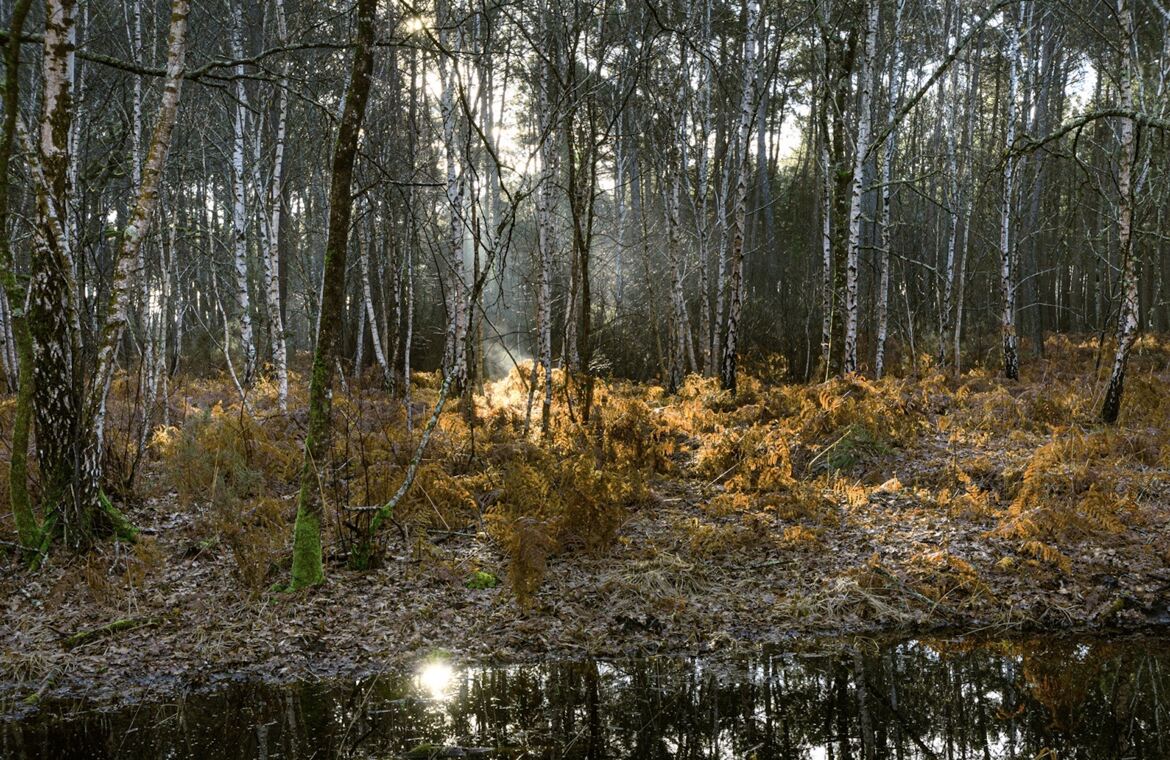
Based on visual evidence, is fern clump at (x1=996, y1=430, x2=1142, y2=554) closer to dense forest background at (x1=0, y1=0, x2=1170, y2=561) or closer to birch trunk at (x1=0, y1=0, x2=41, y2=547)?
dense forest background at (x1=0, y1=0, x2=1170, y2=561)

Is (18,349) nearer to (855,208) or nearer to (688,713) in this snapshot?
(688,713)

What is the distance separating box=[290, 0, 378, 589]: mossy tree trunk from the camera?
17.5 feet

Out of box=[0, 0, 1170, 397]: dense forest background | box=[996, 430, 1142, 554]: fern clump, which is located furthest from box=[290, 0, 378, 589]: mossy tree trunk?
box=[996, 430, 1142, 554]: fern clump

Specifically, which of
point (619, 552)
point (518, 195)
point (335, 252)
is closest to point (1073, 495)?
point (619, 552)

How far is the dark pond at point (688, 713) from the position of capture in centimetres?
405

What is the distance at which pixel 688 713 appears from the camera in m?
4.48

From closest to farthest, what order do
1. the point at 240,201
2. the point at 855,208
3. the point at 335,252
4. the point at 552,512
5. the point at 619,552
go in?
the point at 335,252, the point at 619,552, the point at 552,512, the point at 855,208, the point at 240,201

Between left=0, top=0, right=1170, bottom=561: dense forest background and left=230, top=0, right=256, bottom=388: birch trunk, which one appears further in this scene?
left=230, top=0, right=256, bottom=388: birch trunk

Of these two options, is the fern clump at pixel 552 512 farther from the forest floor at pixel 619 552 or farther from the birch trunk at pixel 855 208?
the birch trunk at pixel 855 208

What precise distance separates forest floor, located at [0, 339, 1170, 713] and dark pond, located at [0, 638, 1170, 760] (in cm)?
38

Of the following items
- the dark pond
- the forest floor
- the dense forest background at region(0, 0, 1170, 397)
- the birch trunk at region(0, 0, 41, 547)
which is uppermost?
the dense forest background at region(0, 0, 1170, 397)

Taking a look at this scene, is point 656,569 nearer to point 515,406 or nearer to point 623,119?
point 515,406

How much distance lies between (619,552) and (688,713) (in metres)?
2.60

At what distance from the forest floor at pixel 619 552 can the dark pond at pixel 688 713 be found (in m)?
0.38
